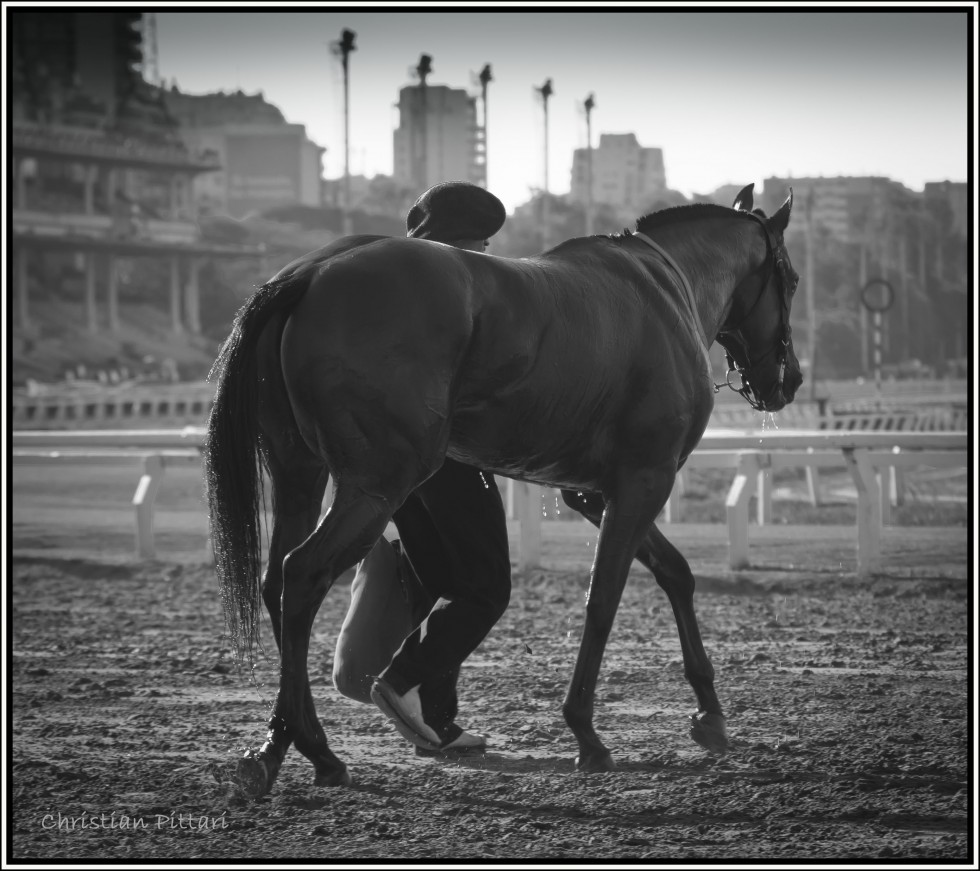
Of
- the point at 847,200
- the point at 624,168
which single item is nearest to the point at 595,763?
the point at 847,200

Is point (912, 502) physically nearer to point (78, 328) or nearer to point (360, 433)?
point (360, 433)

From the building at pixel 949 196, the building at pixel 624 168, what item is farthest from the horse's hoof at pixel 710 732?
the building at pixel 624 168

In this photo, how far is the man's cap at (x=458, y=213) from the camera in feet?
16.3

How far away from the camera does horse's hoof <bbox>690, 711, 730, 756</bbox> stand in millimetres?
4727

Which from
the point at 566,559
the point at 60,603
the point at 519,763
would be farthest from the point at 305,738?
the point at 566,559

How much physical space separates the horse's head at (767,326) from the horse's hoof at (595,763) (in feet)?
6.16

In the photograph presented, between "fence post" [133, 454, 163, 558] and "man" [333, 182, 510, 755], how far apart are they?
6133 mm

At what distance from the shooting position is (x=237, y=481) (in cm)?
418

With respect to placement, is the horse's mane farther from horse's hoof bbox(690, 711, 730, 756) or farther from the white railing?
the white railing

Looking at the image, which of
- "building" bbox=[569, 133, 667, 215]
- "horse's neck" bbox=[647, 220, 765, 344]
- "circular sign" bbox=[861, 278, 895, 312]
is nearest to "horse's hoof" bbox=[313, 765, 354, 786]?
"horse's neck" bbox=[647, 220, 765, 344]

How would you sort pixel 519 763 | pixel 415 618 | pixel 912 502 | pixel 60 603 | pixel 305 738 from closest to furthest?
pixel 305 738, pixel 519 763, pixel 415 618, pixel 60 603, pixel 912 502

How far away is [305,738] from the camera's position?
4113mm

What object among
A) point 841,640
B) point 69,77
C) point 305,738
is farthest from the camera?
point 69,77

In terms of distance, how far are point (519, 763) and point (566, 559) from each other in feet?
20.2
